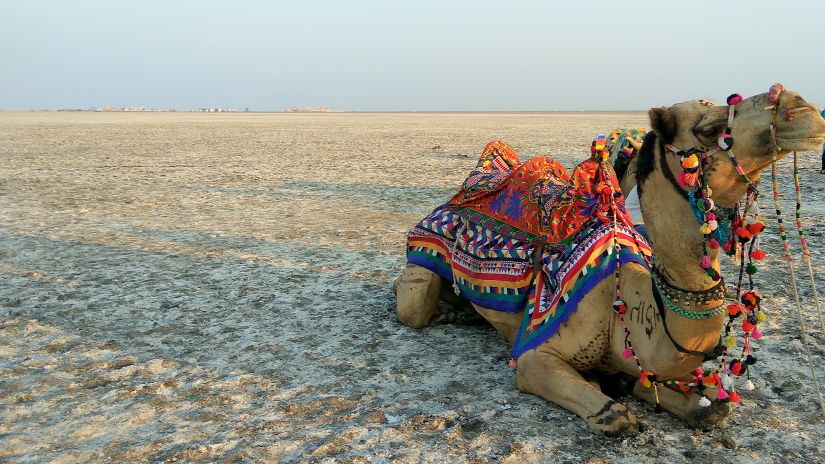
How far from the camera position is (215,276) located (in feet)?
21.0

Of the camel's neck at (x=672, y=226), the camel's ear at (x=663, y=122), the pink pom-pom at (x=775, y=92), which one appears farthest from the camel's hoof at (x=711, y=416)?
the pink pom-pom at (x=775, y=92)

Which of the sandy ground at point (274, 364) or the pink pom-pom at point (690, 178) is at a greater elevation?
the pink pom-pom at point (690, 178)

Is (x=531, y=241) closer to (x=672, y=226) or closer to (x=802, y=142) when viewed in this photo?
(x=672, y=226)

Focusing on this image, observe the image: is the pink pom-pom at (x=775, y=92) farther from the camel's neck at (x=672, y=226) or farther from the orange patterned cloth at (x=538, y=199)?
the orange patterned cloth at (x=538, y=199)

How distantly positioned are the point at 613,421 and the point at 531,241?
126 cm

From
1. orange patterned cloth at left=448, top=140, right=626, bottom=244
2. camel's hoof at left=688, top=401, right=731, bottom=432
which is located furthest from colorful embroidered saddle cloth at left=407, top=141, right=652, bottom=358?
camel's hoof at left=688, top=401, right=731, bottom=432

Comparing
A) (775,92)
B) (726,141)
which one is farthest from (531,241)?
(775,92)

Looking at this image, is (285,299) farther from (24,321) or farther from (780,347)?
(780,347)

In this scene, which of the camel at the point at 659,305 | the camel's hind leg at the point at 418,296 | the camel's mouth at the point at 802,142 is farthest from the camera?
the camel's hind leg at the point at 418,296

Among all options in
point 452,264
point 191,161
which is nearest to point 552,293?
point 452,264

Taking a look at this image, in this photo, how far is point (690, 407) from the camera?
130 inches

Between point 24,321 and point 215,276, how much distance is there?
1.76 m

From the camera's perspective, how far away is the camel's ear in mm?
2500

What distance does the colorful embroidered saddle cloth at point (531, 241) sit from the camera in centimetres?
356
